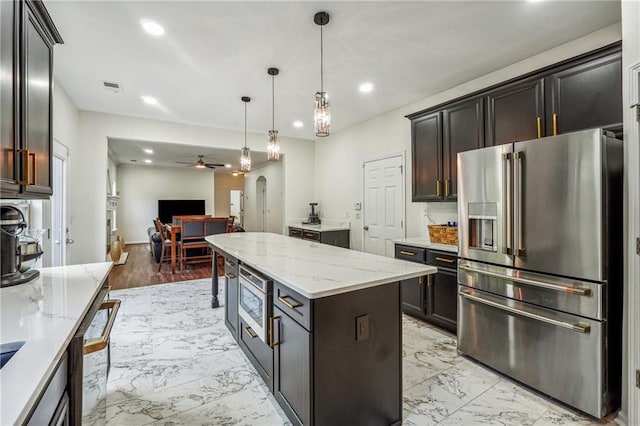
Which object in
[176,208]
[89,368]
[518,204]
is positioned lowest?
[89,368]

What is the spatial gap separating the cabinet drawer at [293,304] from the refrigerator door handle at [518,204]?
165cm

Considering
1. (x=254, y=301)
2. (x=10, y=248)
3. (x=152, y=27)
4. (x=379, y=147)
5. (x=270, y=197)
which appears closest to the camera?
(x=10, y=248)

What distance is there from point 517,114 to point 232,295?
308 centimetres

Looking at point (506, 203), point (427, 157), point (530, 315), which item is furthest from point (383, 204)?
point (530, 315)

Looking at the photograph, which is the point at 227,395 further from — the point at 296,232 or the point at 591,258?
the point at 296,232

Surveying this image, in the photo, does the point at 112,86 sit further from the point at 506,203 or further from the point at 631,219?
the point at 631,219

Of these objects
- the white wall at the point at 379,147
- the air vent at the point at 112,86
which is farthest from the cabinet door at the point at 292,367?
the air vent at the point at 112,86

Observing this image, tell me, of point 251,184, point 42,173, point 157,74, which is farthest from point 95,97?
point 251,184

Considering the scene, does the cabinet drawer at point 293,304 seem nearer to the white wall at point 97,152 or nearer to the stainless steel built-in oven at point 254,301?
the stainless steel built-in oven at point 254,301

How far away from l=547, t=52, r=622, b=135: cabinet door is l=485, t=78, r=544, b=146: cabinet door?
0.08m

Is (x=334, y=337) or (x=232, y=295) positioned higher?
(x=334, y=337)

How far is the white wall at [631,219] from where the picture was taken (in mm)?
1667

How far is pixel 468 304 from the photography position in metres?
2.52

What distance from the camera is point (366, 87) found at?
3684 millimetres
